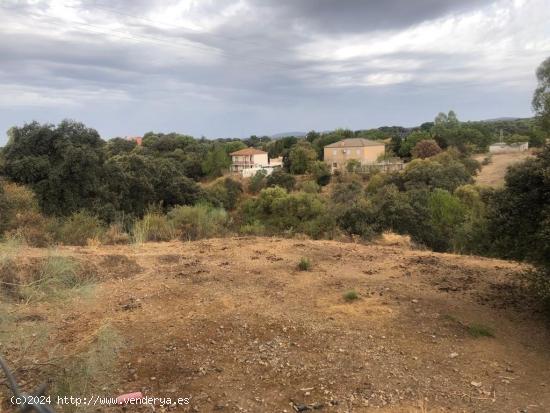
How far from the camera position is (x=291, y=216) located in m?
24.0

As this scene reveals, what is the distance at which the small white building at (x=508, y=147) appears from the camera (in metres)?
47.0

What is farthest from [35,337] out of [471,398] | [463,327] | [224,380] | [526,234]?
[526,234]

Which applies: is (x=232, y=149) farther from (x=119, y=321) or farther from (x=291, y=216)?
(x=119, y=321)

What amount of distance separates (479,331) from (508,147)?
51.2 m

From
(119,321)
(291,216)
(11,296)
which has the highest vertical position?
(11,296)

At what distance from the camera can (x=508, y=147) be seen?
49125mm

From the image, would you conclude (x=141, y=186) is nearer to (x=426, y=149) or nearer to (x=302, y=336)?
(x=302, y=336)

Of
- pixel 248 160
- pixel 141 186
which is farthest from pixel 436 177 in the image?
pixel 248 160

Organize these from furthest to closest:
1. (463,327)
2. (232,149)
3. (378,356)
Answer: (232,149), (463,327), (378,356)

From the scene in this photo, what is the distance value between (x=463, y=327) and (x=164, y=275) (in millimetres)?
4019

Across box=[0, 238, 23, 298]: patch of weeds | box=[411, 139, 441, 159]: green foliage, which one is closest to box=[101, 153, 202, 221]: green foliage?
box=[0, 238, 23, 298]: patch of weeds

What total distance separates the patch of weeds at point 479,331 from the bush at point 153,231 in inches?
253

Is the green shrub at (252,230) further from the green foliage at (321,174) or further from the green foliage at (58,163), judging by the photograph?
the green foliage at (321,174)

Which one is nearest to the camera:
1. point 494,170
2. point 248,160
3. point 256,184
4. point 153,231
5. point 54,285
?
point 54,285
